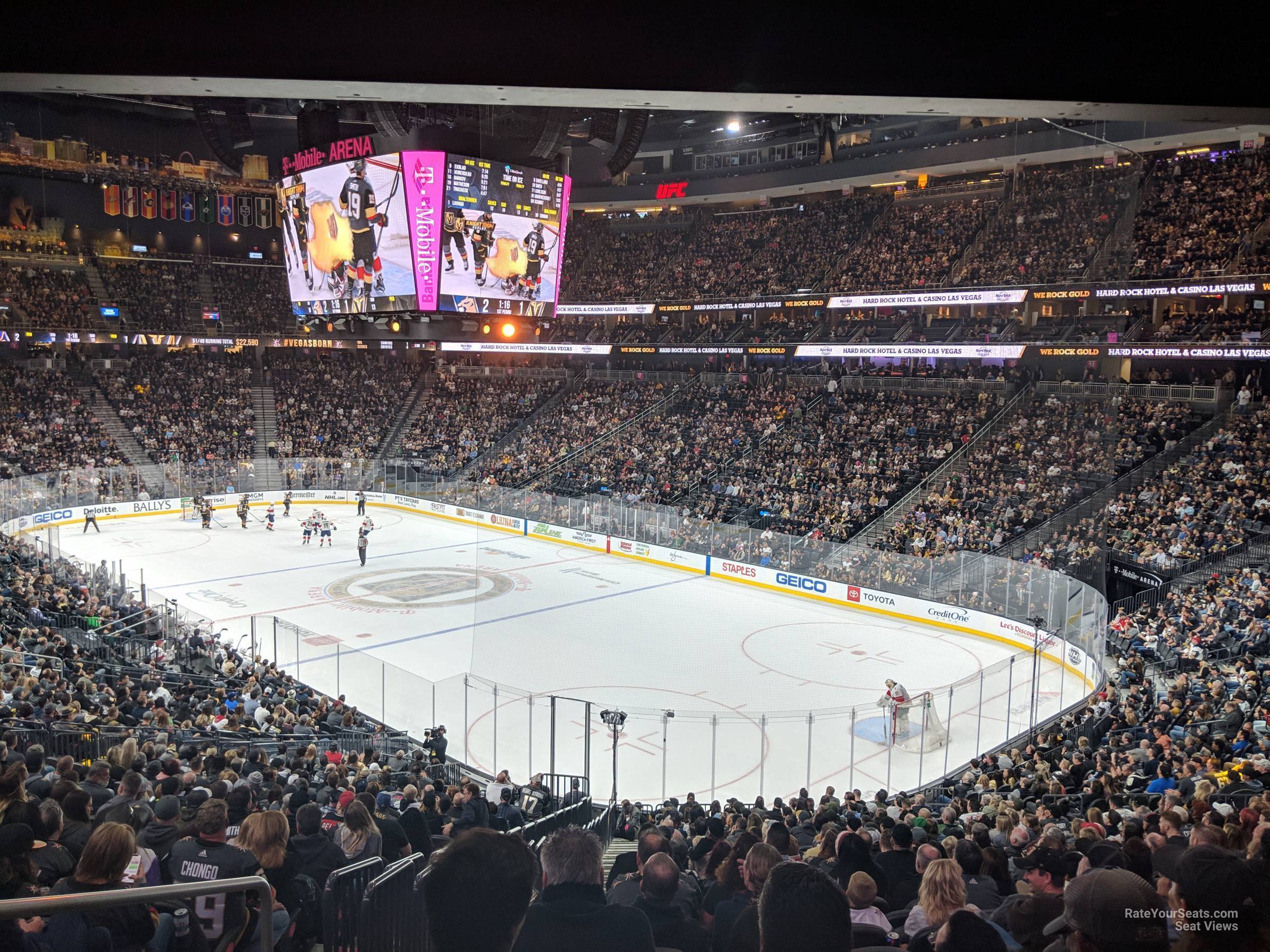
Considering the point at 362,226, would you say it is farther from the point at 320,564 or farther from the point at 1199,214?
the point at 1199,214

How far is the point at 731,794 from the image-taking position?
12094 mm

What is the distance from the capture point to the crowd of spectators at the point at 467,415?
134ft

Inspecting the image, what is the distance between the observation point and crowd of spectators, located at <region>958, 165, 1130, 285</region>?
17422 mm

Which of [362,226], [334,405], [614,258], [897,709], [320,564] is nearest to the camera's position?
[897,709]

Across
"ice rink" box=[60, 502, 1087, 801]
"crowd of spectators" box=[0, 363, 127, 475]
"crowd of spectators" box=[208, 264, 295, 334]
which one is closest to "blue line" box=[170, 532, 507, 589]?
"ice rink" box=[60, 502, 1087, 801]

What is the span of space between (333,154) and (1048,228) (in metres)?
20.1

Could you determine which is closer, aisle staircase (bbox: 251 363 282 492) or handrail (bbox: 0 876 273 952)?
handrail (bbox: 0 876 273 952)

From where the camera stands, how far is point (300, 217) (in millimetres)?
19000

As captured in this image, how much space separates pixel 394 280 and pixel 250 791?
40.7 ft

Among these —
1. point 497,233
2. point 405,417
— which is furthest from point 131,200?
point 497,233

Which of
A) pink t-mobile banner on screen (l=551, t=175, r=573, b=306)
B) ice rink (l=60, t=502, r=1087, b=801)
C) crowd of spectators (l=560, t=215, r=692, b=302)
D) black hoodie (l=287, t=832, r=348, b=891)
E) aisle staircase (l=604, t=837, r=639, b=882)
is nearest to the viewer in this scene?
black hoodie (l=287, t=832, r=348, b=891)

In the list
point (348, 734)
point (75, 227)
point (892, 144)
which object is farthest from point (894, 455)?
point (75, 227)
